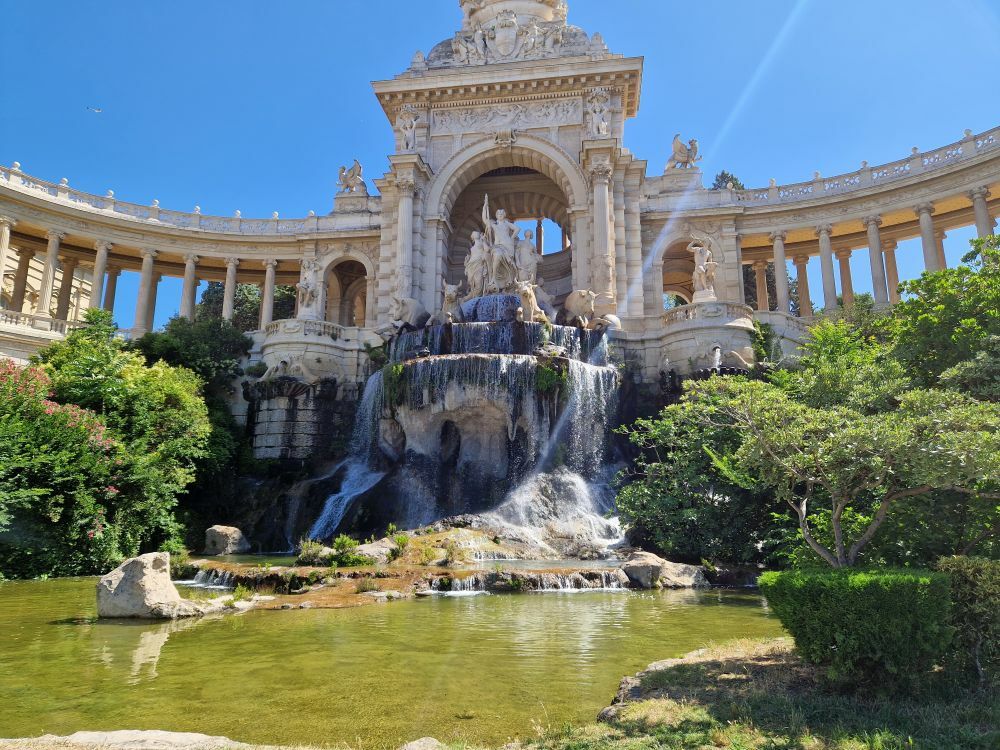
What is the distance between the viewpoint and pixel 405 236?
35750 mm

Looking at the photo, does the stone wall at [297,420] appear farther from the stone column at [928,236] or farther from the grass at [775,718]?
the stone column at [928,236]

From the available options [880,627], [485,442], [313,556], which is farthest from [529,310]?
[880,627]

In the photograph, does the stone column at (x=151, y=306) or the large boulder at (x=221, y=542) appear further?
the stone column at (x=151, y=306)

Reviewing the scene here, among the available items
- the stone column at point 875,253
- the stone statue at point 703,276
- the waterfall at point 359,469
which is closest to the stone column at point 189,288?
the waterfall at point 359,469

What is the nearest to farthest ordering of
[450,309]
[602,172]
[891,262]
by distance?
[450,309], [602,172], [891,262]

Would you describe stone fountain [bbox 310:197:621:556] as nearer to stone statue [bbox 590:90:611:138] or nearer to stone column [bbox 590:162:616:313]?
stone column [bbox 590:162:616:313]

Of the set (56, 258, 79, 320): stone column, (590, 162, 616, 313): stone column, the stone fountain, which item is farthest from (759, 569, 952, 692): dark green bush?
(56, 258, 79, 320): stone column

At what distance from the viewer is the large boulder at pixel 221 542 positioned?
2095cm

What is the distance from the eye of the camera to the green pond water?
5.52 meters

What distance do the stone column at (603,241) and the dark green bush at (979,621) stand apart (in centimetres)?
2679

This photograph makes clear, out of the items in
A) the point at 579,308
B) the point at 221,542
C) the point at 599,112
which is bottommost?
the point at 221,542

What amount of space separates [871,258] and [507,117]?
21.2 m

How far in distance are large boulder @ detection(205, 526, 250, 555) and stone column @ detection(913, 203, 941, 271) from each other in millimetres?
35293

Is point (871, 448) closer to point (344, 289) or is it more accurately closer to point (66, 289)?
point (344, 289)
